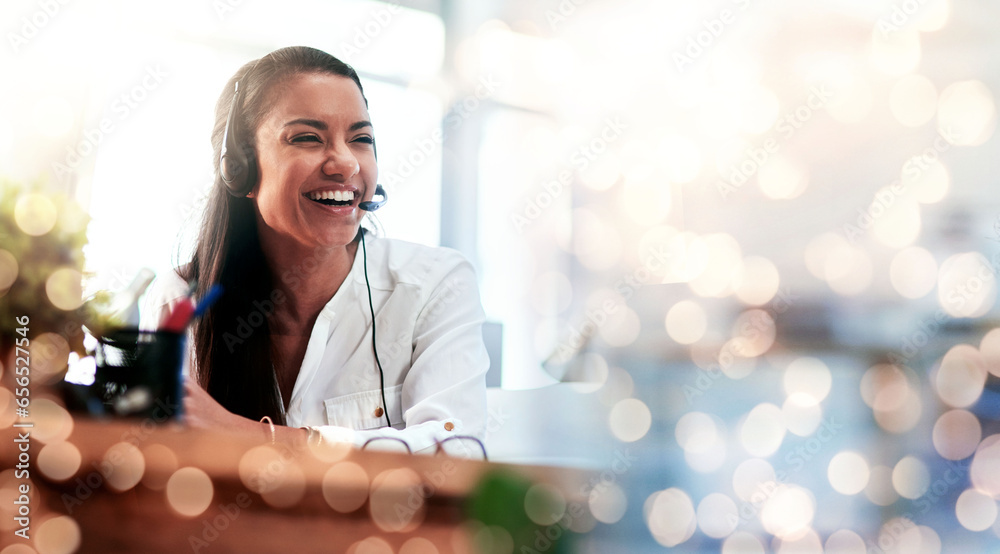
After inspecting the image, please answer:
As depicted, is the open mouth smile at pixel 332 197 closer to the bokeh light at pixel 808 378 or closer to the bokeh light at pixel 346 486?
the bokeh light at pixel 346 486

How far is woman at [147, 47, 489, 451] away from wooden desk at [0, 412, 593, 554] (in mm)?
352

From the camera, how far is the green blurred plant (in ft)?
1.27

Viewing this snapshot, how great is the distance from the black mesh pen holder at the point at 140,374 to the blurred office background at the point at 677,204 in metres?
0.23

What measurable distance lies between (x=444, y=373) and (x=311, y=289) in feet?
0.61

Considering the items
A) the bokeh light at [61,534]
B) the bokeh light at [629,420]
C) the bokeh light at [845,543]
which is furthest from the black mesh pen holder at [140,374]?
the bokeh light at [845,543]

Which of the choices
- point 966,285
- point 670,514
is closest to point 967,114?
point 966,285

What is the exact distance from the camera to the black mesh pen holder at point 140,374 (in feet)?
1.45

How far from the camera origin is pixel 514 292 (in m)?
1.09

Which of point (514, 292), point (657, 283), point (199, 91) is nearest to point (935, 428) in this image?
point (657, 283)

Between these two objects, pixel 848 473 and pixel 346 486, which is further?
pixel 848 473

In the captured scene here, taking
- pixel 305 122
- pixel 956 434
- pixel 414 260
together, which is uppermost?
pixel 305 122

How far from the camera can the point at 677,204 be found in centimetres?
155

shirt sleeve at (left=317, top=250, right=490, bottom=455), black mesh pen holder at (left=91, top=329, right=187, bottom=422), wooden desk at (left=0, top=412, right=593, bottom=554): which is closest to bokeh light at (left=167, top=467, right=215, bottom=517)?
wooden desk at (left=0, top=412, right=593, bottom=554)

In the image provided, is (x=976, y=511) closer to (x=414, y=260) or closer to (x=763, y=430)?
(x=763, y=430)
